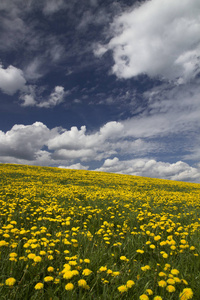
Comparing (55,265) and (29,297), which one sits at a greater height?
(55,265)

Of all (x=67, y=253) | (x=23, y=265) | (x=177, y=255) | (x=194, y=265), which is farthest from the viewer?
(x=177, y=255)

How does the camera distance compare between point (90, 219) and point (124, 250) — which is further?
point (90, 219)

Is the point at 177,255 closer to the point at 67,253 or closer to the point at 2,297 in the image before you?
the point at 67,253

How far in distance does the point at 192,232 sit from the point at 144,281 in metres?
2.97

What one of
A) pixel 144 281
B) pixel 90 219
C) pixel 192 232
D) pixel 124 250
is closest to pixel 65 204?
pixel 90 219

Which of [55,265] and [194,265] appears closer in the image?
[55,265]

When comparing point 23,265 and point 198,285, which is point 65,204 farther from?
point 198,285

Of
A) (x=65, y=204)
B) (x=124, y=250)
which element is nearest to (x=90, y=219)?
(x=65, y=204)

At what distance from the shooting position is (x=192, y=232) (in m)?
4.94

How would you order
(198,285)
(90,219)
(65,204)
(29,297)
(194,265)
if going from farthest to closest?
(65,204) < (90,219) < (194,265) < (198,285) < (29,297)

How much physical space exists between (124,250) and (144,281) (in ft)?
3.73

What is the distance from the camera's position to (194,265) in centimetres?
314

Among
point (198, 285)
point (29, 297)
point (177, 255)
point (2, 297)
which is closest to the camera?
point (2, 297)

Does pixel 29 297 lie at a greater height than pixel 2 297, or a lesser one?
lesser
